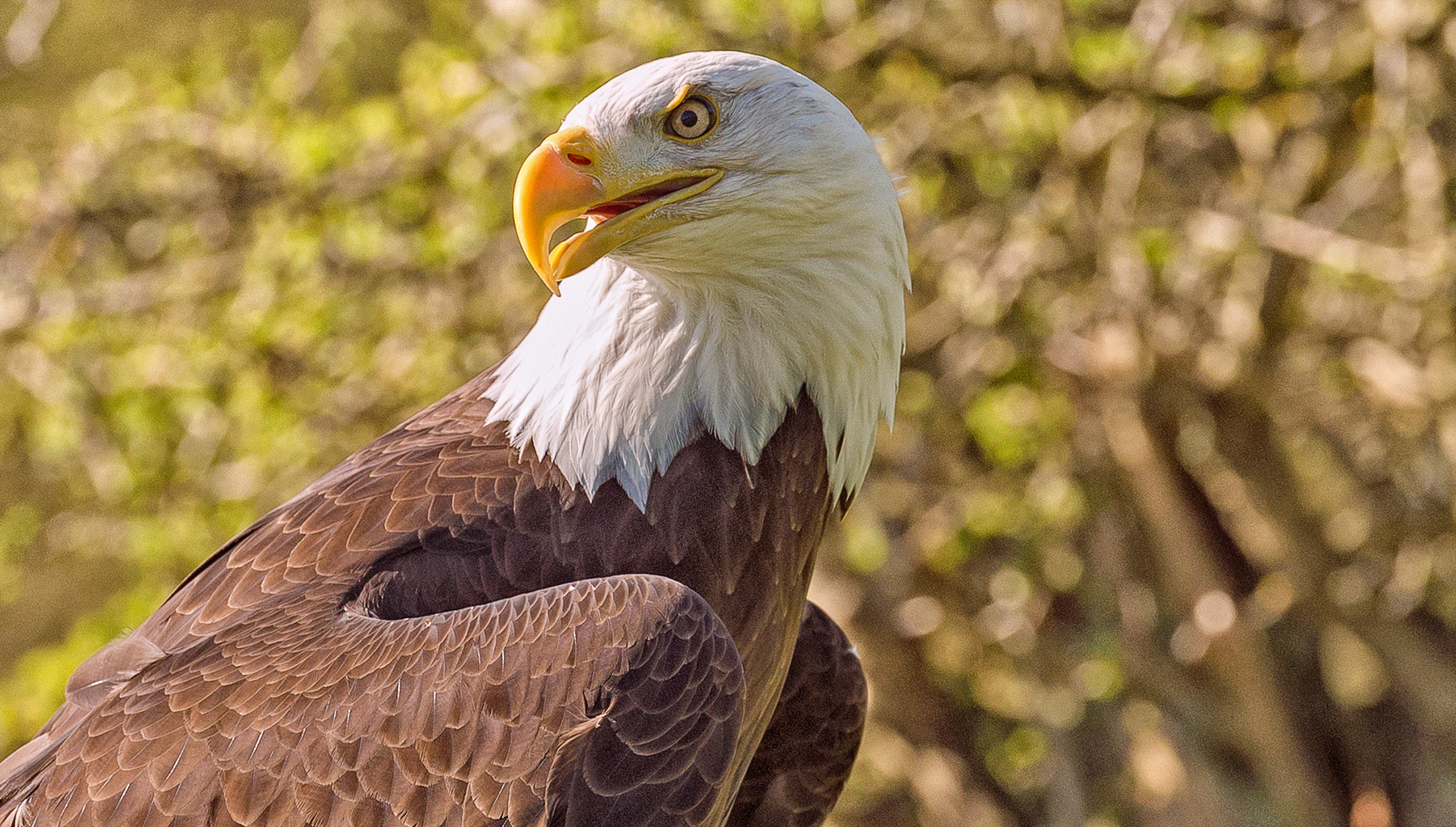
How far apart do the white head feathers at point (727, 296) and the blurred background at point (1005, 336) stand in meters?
2.81

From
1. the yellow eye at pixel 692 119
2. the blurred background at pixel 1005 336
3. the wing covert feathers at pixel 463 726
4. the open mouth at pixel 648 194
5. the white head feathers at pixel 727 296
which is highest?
the yellow eye at pixel 692 119

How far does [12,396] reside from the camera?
6648 millimetres

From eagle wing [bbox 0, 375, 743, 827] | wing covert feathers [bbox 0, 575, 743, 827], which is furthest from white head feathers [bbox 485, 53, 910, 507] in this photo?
wing covert feathers [bbox 0, 575, 743, 827]

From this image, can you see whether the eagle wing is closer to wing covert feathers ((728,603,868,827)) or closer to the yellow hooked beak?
the yellow hooked beak

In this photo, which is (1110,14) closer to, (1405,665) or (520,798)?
(1405,665)

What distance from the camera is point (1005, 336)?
Answer: 18.6ft

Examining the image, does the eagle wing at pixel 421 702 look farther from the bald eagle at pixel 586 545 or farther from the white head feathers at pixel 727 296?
the white head feathers at pixel 727 296

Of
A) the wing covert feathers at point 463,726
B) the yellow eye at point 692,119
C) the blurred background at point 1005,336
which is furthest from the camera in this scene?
the blurred background at point 1005,336

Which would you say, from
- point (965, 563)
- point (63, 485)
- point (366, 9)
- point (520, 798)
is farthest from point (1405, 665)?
point (63, 485)

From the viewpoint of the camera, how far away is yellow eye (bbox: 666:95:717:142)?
2.35m

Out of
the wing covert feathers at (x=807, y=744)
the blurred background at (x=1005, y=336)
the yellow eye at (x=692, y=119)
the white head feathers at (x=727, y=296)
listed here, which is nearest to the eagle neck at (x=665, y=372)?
the white head feathers at (x=727, y=296)

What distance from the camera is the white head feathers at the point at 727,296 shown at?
236cm

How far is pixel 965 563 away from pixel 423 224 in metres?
2.87

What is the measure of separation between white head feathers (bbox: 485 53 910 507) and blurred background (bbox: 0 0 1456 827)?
111 inches
